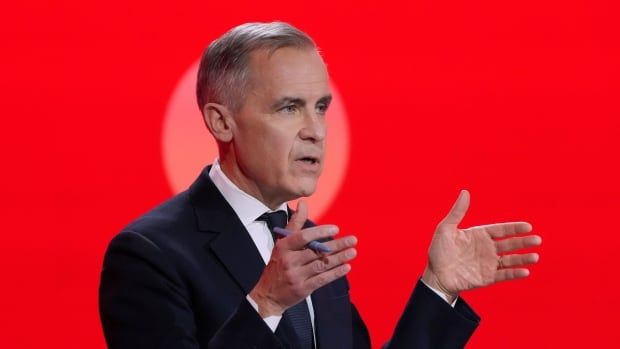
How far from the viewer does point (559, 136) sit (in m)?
3.25

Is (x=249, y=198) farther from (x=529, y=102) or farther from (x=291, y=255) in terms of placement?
(x=529, y=102)

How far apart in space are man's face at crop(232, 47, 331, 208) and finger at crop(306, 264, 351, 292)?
390 mm

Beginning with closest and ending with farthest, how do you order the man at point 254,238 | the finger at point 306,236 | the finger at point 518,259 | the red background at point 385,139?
the finger at point 306,236
the man at point 254,238
the finger at point 518,259
the red background at point 385,139

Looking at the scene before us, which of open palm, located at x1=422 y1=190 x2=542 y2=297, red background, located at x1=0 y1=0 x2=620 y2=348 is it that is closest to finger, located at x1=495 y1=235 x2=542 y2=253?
open palm, located at x1=422 y1=190 x2=542 y2=297

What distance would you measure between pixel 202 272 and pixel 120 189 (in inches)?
45.8

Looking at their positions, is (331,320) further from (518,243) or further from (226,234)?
(518,243)

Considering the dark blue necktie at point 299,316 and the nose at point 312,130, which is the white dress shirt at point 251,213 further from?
the nose at point 312,130

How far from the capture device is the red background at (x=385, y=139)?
9.45 feet

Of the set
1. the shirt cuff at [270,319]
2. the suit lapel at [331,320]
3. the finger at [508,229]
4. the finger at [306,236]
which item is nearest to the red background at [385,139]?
the suit lapel at [331,320]

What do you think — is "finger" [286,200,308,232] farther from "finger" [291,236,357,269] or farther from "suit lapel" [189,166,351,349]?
"suit lapel" [189,166,351,349]

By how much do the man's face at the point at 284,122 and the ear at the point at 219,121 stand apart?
0.04 m

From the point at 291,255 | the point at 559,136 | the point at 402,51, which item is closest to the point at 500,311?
the point at 559,136

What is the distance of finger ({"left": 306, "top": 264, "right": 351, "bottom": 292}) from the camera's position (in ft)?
5.14

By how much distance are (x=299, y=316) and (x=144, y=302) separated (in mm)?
314
